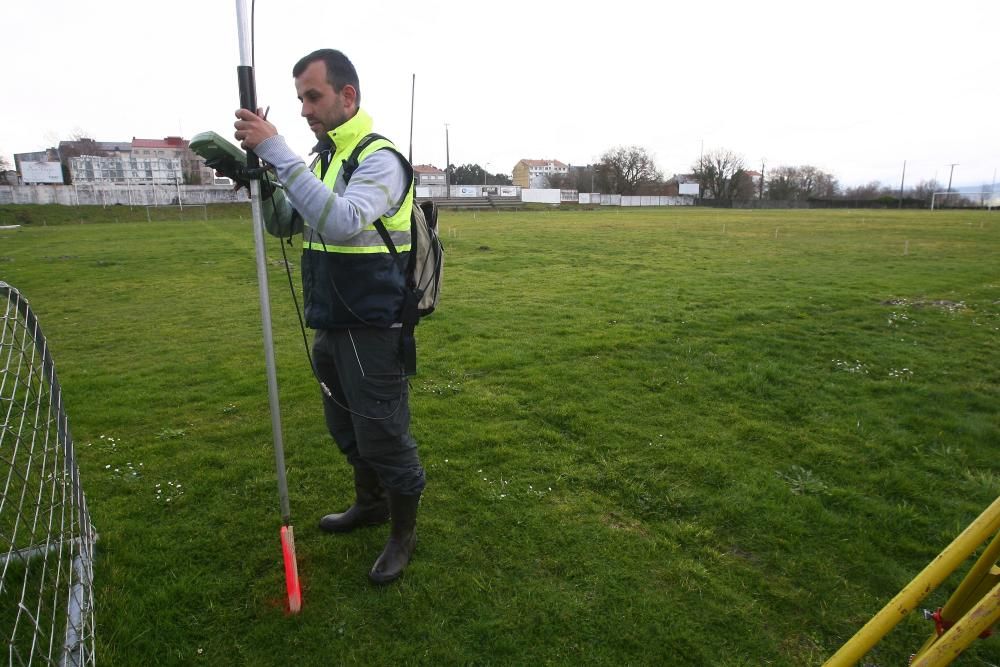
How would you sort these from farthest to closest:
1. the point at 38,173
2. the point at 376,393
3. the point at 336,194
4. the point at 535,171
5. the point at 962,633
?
the point at 535,171
the point at 38,173
the point at 376,393
the point at 336,194
the point at 962,633

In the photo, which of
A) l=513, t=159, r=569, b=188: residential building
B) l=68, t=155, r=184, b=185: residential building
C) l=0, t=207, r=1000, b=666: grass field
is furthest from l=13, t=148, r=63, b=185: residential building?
l=513, t=159, r=569, b=188: residential building

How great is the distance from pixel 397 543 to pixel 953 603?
8.98 ft

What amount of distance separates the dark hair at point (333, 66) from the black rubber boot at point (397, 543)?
7.28 ft

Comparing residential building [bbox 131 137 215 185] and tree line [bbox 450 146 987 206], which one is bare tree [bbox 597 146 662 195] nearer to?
tree line [bbox 450 146 987 206]

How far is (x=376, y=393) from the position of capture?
3016 mm

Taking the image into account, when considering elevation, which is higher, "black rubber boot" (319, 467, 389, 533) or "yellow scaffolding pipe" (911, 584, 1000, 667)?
"yellow scaffolding pipe" (911, 584, 1000, 667)

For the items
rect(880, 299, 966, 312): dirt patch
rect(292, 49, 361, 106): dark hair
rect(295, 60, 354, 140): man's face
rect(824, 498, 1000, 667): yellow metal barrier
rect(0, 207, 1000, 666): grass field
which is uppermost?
rect(292, 49, 361, 106): dark hair

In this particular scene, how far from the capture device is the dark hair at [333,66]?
2730 mm

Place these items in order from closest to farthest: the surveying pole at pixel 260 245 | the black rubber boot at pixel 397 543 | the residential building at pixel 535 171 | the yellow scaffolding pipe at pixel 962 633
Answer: the yellow scaffolding pipe at pixel 962 633, the surveying pole at pixel 260 245, the black rubber boot at pixel 397 543, the residential building at pixel 535 171

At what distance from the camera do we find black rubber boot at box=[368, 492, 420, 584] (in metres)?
3.21

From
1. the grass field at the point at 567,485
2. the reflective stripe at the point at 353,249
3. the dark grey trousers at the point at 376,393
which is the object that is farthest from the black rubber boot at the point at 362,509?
the reflective stripe at the point at 353,249

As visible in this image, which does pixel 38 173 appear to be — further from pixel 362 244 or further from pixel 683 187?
pixel 683 187

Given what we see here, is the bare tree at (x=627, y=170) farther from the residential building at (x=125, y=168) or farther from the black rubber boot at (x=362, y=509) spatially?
the black rubber boot at (x=362, y=509)

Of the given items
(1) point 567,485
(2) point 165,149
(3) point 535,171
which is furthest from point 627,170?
(1) point 567,485
